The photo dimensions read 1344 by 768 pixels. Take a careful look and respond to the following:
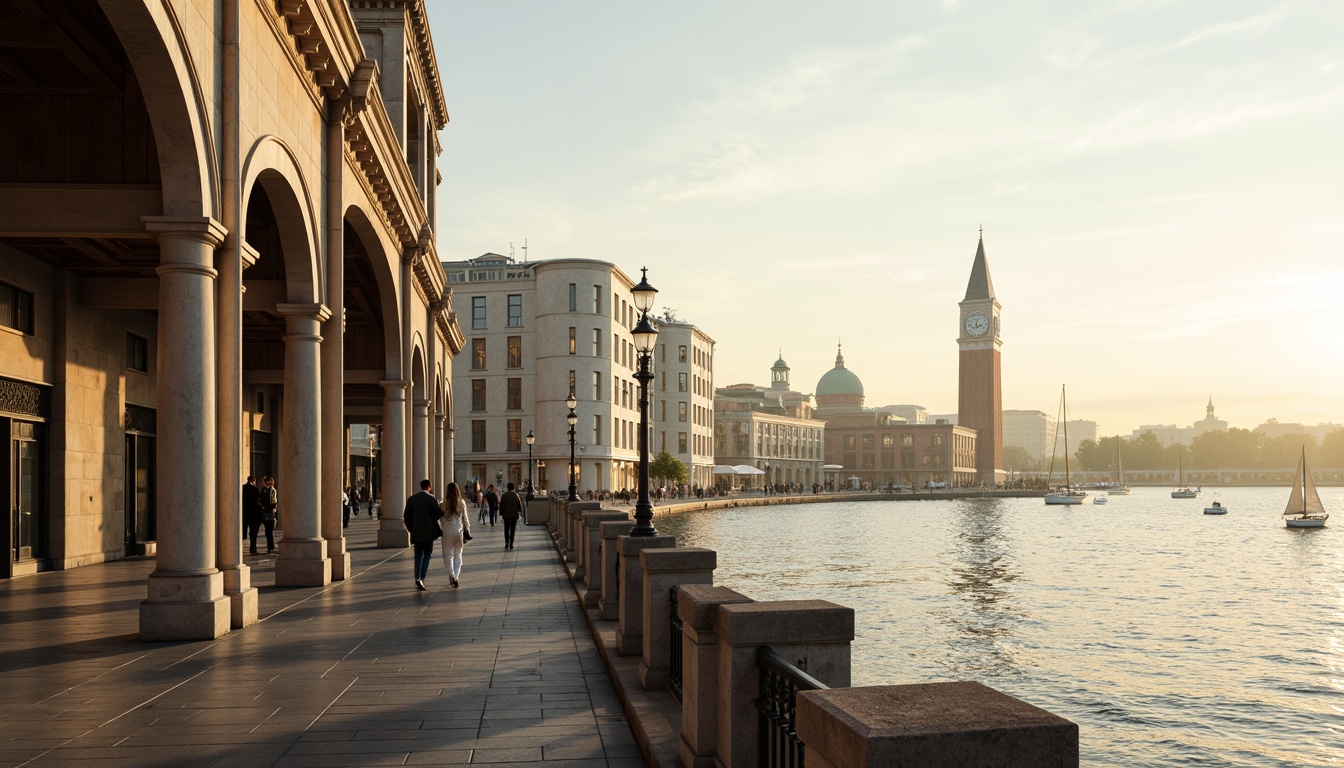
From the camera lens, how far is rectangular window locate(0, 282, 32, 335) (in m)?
18.2

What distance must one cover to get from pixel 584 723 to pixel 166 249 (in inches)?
292

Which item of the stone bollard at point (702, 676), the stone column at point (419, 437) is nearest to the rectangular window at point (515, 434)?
the stone column at point (419, 437)

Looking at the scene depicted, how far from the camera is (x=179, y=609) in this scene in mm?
A: 12133

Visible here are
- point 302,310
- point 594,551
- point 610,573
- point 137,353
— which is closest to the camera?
point 610,573

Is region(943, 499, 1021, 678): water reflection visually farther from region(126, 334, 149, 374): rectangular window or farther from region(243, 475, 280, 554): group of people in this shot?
region(126, 334, 149, 374): rectangular window

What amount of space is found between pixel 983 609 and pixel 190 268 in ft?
67.9

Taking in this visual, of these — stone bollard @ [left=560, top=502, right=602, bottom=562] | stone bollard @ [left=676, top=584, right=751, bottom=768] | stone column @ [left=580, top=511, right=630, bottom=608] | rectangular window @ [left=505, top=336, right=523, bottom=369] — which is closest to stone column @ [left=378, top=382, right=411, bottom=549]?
stone bollard @ [left=560, top=502, right=602, bottom=562]

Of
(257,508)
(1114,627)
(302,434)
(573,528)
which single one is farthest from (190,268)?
(1114,627)

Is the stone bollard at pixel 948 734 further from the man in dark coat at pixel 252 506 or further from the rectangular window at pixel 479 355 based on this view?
the rectangular window at pixel 479 355

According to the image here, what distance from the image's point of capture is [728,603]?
5.89 meters

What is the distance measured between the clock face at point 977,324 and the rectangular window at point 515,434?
353ft

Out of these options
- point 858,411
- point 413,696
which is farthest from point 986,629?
point 858,411

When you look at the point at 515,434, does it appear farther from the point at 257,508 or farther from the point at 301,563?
the point at 301,563

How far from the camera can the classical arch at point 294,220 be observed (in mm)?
15695
